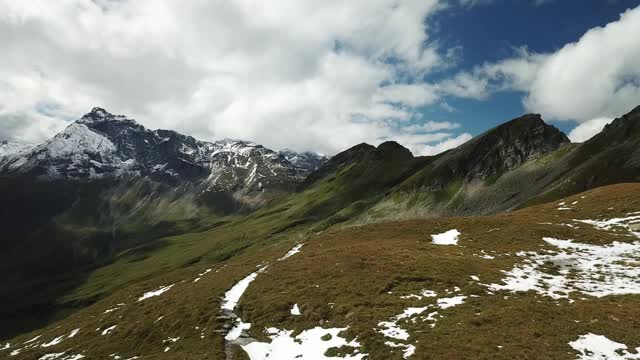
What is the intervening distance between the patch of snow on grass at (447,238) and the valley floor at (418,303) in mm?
304

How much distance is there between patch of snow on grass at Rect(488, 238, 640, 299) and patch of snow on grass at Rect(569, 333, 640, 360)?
7694mm

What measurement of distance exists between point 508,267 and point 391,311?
1519 centimetres

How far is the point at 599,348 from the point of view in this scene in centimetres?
2206

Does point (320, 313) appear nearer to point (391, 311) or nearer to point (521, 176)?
point (391, 311)

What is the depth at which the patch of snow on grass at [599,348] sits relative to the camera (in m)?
21.2

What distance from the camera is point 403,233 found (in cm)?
6209

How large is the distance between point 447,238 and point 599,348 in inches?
1324

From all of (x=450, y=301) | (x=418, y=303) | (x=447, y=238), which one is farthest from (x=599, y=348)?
(x=447, y=238)

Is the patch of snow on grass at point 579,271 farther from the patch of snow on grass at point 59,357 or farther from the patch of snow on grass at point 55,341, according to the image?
the patch of snow on grass at point 55,341

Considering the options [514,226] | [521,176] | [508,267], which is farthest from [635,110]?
[508,267]

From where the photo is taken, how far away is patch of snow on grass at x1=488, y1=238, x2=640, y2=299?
31859 millimetres

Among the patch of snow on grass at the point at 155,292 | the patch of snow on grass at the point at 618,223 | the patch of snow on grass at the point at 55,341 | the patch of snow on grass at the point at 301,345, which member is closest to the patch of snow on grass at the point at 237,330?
the patch of snow on grass at the point at 301,345

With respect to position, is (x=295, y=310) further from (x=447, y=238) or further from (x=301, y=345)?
(x=447, y=238)

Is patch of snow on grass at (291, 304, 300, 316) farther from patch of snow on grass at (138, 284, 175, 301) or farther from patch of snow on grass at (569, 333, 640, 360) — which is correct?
patch of snow on grass at (138, 284, 175, 301)
